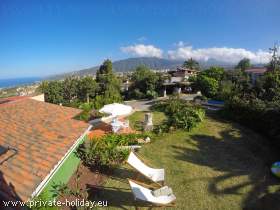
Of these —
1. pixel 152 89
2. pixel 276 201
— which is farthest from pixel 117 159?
pixel 152 89

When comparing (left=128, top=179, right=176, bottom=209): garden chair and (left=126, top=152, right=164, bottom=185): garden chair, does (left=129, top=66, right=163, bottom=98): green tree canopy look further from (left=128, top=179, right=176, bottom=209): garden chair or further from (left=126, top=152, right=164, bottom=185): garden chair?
(left=128, top=179, right=176, bottom=209): garden chair

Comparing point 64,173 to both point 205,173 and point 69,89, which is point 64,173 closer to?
point 205,173

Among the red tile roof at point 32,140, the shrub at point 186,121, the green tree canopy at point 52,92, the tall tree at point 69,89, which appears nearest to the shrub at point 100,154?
the red tile roof at point 32,140

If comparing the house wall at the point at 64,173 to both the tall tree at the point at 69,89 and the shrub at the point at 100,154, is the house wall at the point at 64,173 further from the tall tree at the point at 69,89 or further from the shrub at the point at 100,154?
the tall tree at the point at 69,89

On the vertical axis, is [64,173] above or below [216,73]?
below

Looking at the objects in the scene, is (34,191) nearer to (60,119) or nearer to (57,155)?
(57,155)

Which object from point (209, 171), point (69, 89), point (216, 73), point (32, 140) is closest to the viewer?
point (32, 140)

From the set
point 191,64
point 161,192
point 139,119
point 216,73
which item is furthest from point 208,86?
point 191,64
